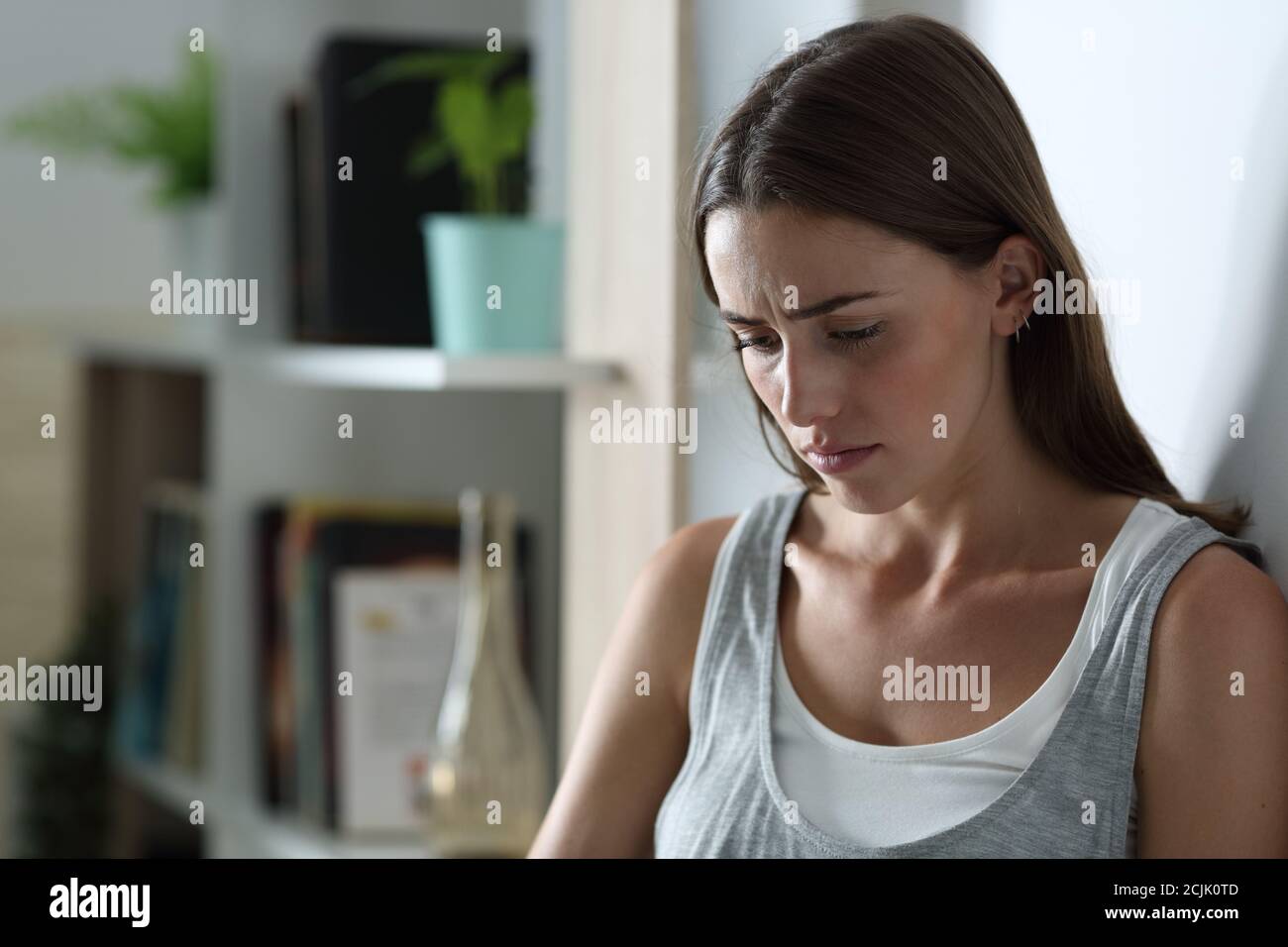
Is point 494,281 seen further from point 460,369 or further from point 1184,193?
point 1184,193

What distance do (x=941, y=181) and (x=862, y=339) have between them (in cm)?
8

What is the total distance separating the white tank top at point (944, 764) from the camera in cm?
65

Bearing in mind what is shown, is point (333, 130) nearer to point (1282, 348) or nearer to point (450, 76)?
point (450, 76)

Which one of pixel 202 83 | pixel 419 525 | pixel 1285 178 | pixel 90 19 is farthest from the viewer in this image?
pixel 90 19

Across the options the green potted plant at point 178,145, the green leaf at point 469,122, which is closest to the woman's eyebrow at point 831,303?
the green leaf at point 469,122

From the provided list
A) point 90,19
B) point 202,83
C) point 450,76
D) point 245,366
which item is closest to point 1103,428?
point 450,76

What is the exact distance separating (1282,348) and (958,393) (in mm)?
143

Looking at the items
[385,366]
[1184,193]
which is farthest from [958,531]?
[385,366]

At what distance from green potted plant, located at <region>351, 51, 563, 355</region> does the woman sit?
482 millimetres

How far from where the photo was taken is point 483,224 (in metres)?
1.19

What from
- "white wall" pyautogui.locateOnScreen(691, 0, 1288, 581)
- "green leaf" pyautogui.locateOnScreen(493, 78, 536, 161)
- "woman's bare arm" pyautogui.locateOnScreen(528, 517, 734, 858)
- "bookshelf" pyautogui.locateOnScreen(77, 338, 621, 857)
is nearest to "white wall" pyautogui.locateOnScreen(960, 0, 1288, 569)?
"white wall" pyautogui.locateOnScreen(691, 0, 1288, 581)

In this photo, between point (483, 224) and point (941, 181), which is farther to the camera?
point (483, 224)

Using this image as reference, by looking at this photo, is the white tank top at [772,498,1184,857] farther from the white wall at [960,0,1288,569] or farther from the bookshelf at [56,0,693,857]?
the bookshelf at [56,0,693,857]

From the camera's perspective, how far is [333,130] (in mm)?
1350
